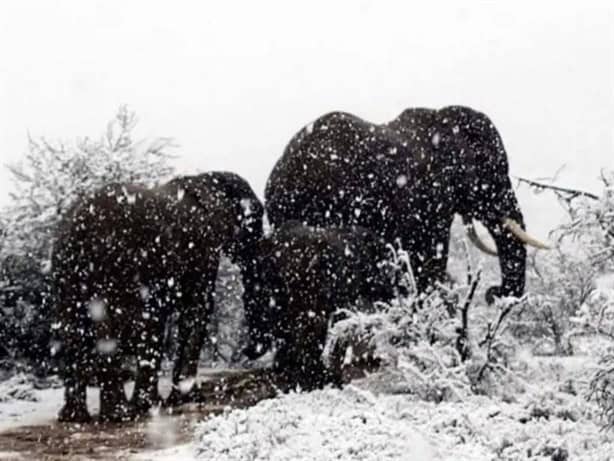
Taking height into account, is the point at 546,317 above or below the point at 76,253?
below

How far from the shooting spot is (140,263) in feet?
34.7

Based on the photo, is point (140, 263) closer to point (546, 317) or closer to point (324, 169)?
point (324, 169)

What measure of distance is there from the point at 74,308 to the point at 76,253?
577 millimetres

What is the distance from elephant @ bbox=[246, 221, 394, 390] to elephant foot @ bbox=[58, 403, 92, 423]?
2.18 metres

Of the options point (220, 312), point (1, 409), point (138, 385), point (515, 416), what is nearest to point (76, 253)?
point (138, 385)

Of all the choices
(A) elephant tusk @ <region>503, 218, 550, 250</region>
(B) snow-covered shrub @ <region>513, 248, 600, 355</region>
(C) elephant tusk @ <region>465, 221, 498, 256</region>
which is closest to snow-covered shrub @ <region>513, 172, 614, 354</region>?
(B) snow-covered shrub @ <region>513, 248, 600, 355</region>

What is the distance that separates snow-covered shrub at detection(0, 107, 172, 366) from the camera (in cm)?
1441

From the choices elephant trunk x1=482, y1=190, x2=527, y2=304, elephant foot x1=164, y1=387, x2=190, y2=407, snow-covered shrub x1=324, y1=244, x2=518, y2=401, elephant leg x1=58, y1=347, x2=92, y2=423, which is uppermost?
elephant trunk x1=482, y1=190, x2=527, y2=304

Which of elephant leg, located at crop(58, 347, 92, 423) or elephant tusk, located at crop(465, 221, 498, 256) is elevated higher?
elephant tusk, located at crop(465, 221, 498, 256)

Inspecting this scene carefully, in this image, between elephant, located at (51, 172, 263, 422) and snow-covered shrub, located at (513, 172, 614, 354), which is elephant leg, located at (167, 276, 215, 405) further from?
snow-covered shrub, located at (513, 172, 614, 354)

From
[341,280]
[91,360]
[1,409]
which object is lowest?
[1,409]

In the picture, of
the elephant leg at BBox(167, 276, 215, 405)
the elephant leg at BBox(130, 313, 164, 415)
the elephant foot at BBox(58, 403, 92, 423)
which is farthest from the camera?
the elephant leg at BBox(167, 276, 215, 405)

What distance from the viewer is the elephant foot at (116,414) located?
33.5 ft

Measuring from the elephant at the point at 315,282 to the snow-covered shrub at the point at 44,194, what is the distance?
426cm
